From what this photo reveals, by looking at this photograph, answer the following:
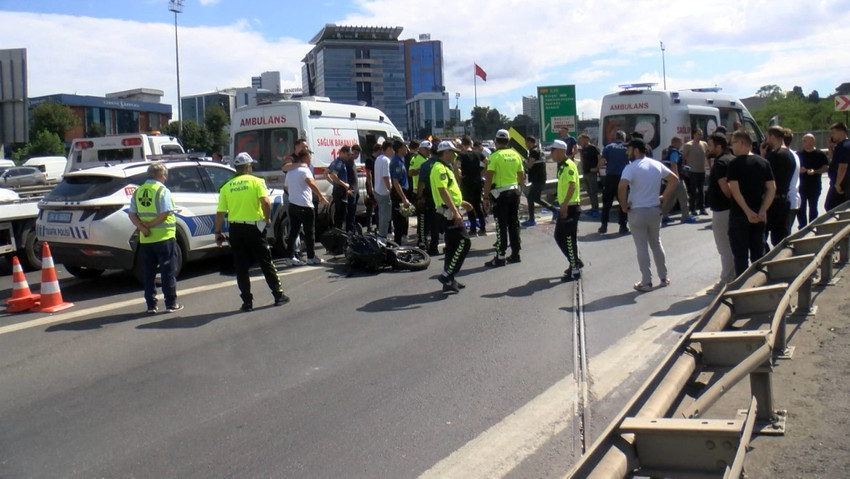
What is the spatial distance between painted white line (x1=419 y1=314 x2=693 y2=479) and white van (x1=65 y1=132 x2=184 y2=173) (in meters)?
15.8

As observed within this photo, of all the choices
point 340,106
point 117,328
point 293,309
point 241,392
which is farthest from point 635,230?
point 340,106

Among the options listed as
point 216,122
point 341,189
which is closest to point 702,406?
point 341,189

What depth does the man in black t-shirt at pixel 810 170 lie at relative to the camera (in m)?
11.5

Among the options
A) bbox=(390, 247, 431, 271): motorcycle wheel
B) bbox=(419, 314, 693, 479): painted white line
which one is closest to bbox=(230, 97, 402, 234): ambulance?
bbox=(390, 247, 431, 271): motorcycle wheel

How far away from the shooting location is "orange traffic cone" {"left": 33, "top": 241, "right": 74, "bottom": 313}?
353 inches

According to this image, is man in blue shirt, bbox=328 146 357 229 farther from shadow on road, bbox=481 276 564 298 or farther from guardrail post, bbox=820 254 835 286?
guardrail post, bbox=820 254 835 286

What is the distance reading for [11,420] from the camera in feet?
17.7

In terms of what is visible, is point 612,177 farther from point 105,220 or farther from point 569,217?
point 105,220

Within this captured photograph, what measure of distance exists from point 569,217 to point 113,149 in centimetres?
1409

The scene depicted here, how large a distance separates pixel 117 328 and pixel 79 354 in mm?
985

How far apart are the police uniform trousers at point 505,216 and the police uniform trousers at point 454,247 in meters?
1.72

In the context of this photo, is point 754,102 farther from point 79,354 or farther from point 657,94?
point 79,354

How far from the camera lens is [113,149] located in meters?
19.8

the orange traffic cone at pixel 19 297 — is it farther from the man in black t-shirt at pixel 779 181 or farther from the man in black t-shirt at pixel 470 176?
the man in black t-shirt at pixel 779 181
